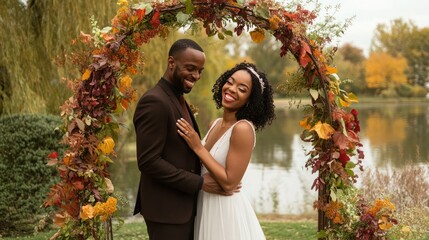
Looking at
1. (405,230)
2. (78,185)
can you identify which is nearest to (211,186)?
(78,185)

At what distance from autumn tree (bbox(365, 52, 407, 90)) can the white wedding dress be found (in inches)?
1401

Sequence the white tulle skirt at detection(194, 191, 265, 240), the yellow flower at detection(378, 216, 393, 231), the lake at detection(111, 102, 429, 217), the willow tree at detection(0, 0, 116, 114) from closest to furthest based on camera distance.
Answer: the white tulle skirt at detection(194, 191, 265, 240) < the yellow flower at detection(378, 216, 393, 231) < the willow tree at detection(0, 0, 116, 114) < the lake at detection(111, 102, 429, 217)

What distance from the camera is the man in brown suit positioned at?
3.16 metres

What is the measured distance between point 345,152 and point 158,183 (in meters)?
1.31

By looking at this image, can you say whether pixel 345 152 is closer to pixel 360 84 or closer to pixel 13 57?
pixel 13 57

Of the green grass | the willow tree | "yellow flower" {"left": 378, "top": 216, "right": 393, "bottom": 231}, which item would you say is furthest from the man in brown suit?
the willow tree

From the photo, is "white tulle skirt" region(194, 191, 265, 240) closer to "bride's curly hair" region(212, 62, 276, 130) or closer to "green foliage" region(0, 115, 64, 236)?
"bride's curly hair" region(212, 62, 276, 130)

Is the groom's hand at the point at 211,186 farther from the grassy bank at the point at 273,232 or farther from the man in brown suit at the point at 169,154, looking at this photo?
the grassy bank at the point at 273,232

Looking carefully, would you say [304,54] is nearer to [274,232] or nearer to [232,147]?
[232,147]

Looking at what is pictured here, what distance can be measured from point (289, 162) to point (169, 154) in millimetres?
12171

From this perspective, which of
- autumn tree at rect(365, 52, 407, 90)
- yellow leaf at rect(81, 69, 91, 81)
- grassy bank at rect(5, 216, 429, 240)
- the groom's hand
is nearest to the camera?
the groom's hand

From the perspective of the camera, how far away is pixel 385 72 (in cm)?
3812

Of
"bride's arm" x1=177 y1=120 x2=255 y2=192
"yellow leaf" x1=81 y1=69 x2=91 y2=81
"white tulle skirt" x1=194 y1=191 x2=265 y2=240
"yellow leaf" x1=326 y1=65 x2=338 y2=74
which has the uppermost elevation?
"yellow leaf" x1=326 y1=65 x2=338 y2=74

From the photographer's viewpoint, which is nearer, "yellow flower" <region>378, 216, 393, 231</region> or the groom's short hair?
the groom's short hair
